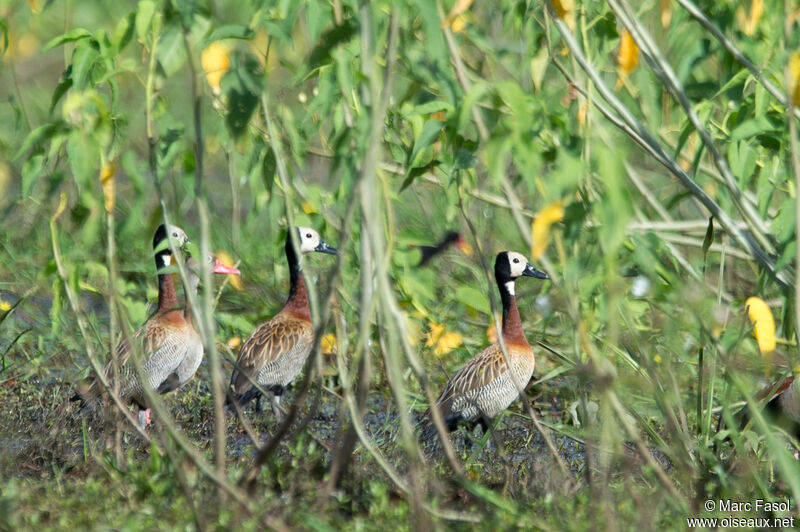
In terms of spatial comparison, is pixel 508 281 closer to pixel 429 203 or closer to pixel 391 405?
pixel 391 405

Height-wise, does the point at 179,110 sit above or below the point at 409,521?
below

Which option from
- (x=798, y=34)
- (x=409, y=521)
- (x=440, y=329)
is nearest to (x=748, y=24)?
(x=798, y=34)

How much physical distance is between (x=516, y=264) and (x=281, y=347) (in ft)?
4.07

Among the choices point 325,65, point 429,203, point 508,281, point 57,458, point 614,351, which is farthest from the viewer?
point 429,203

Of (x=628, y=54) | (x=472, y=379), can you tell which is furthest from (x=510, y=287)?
(x=628, y=54)

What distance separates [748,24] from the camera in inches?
113

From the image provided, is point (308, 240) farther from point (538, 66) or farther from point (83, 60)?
point (83, 60)

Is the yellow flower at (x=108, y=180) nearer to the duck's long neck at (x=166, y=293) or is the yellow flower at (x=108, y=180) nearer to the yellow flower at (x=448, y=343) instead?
the yellow flower at (x=448, y=343)

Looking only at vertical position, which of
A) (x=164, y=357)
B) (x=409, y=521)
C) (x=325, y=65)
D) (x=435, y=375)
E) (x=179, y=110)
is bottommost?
(x=179, y=110)

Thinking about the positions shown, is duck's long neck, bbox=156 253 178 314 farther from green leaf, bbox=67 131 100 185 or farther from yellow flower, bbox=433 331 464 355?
green leaf, bbox=67 131 100 185

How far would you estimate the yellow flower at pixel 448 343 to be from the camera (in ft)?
15.6

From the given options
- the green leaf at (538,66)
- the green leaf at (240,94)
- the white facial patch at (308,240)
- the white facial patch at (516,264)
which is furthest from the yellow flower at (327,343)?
the green leaf at (240,94)

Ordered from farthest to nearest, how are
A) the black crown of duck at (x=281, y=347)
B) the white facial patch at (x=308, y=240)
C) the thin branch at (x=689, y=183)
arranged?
1. the white facial patch at (x=308, y=240)
2. the black crown of duck at (x=281, y=347)
3. the thin branch at (x=689, y=183)

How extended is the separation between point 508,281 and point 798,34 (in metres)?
2.63
